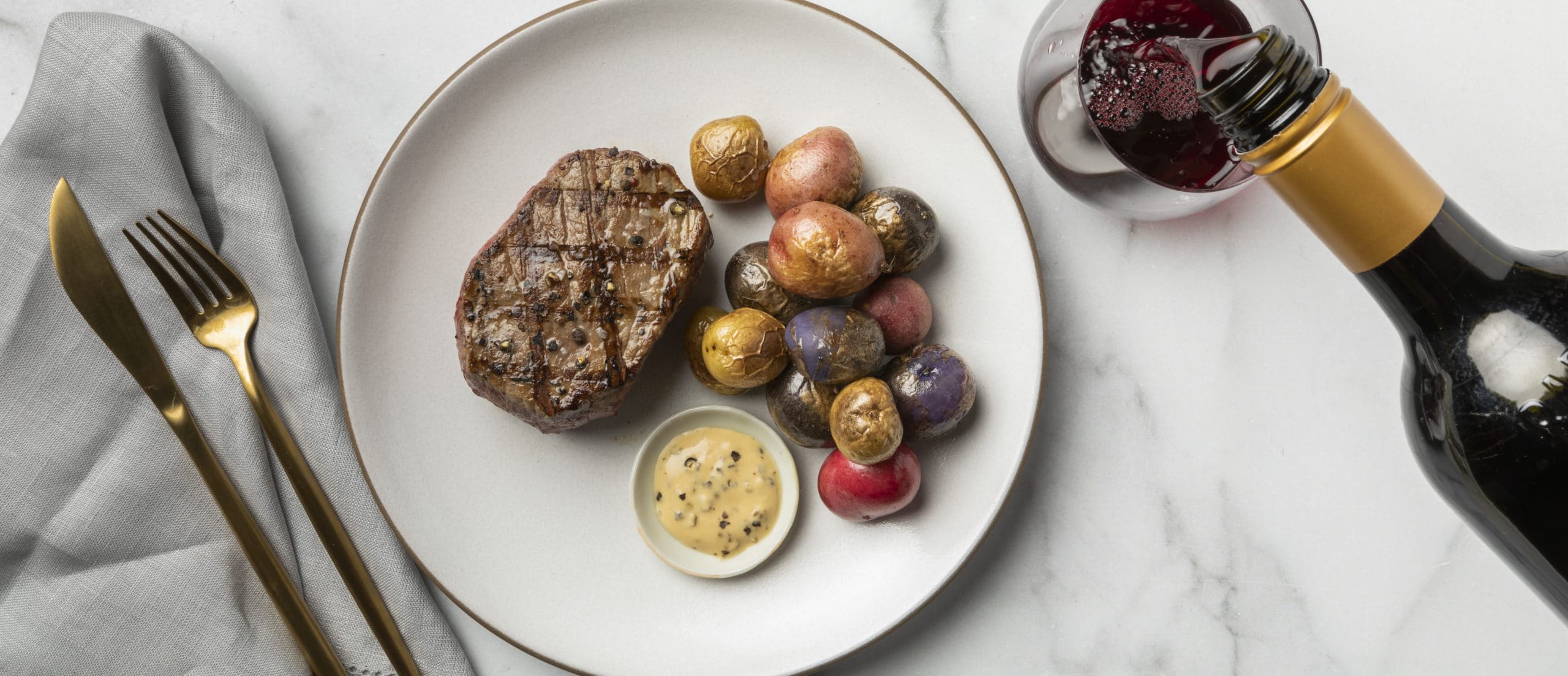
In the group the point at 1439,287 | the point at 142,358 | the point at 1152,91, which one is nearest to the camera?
the point at 1439,287

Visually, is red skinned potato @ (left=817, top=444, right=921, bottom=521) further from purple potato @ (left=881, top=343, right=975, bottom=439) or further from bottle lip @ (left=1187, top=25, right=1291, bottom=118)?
bottle lip @ (left=1187, top=25, right=1291, bottom=118)

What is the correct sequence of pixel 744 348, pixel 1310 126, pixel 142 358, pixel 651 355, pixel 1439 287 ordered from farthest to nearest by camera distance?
pixel 651 355 < pixel 142 358 < pixel 744 348 < pixel 1439 287 < pixel 1310 126

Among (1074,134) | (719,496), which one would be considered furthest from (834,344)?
(1074,134)

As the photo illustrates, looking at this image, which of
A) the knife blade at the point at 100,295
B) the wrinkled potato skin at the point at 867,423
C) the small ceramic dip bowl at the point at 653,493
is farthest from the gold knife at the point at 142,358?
the wrinkled potato skin at the point at 867,423

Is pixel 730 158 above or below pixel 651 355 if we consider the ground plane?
above

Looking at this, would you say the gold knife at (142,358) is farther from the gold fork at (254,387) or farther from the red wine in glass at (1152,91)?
the red wine in glass at (1152,91)

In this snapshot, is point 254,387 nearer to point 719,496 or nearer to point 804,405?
point 719,496

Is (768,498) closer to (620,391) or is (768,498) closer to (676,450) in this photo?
(676,450)
